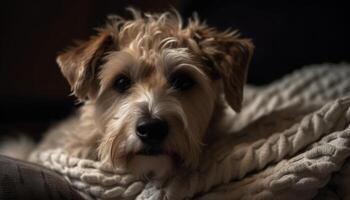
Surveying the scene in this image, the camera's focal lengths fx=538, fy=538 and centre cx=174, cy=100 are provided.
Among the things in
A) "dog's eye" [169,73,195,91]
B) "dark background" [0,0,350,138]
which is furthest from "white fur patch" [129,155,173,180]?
"dark background" [0,0,350,138]

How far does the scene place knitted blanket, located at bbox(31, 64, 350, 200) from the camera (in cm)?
142

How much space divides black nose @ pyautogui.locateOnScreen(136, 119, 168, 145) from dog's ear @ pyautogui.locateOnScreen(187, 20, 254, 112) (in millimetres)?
333

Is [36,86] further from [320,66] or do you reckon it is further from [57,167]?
[320,66]

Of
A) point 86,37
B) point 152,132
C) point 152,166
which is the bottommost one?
point 86,37

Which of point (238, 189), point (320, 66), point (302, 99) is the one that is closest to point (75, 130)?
point (238, 189)

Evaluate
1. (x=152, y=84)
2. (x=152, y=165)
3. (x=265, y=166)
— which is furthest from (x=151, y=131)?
(x=265, y=166)

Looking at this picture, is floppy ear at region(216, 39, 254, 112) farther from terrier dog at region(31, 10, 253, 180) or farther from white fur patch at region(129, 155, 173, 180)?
white fur patch at region(129, 155, 173, 180)

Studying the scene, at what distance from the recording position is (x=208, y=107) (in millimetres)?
1762

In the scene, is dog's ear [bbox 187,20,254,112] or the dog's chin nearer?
the dog's chin

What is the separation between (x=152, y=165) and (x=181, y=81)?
326mm

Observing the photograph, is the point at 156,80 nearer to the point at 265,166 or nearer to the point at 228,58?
the point at 228,58

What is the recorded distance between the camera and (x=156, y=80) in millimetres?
1680

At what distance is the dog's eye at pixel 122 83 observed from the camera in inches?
67.8

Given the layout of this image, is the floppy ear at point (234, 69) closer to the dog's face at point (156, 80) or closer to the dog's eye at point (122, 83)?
the dog's face at point (156, 80)
